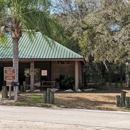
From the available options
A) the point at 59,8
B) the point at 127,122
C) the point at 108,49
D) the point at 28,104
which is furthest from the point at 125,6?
the point at 59,8

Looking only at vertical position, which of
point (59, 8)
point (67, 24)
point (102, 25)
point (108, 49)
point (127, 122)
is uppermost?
point (59, 8)

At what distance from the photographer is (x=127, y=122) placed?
9328 millimetres

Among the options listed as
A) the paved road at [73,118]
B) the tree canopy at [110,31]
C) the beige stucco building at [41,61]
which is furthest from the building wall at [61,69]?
the paved road at [73,118]

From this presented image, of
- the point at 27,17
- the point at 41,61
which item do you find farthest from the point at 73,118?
the point at 41,61

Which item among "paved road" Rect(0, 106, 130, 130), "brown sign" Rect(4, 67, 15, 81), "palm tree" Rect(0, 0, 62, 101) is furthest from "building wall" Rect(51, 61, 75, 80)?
"paved road" Rect(0, 106, 130, 130)

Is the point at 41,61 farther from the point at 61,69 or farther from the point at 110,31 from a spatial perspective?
the point at 110,31

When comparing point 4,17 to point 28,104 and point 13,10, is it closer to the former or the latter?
point 13,10

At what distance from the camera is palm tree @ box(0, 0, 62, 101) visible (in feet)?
45.4

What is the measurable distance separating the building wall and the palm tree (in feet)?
29.0

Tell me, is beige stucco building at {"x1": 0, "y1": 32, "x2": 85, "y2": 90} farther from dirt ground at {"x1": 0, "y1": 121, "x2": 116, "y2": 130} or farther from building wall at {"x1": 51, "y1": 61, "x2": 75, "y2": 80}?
dirt ground at {"x1": 0, "y1": 121, "x2": 116, "y2": 130}

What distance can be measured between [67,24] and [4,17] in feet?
62.7

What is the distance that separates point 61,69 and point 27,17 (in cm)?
1093

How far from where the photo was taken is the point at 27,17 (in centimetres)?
1395

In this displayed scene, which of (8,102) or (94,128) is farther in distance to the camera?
(8,102)
